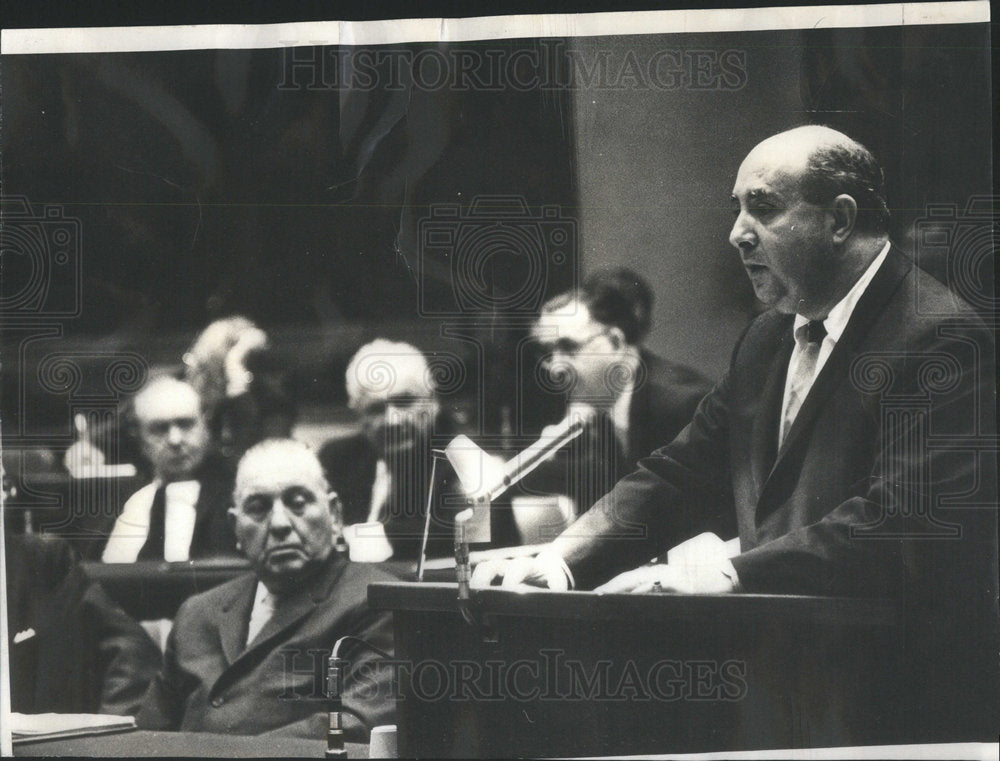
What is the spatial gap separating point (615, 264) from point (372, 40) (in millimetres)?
975

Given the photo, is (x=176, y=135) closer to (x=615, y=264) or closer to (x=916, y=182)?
(x=615, y=264)

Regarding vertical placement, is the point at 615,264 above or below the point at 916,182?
below

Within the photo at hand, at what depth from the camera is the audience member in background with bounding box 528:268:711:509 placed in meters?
2.92

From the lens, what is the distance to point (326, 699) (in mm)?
2939

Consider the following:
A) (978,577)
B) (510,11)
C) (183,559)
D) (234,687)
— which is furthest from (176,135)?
(978,577)

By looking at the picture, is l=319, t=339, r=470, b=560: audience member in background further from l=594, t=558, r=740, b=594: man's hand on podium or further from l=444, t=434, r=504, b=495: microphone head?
l=594, t=558, r=740, b=594: man's hand on podium

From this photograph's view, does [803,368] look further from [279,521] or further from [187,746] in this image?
[187,746]

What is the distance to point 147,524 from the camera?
2.97 meters

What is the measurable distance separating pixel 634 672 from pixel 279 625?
105cm
